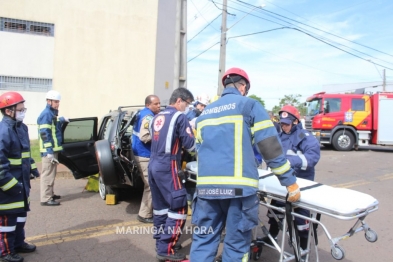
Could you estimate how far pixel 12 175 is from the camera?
346cm

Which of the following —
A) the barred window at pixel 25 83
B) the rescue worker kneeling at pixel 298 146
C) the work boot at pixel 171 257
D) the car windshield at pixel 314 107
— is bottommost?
the work boot at pixel 171 257

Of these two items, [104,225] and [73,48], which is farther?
[73,48]

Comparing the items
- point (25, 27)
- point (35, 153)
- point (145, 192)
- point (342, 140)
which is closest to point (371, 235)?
point (145, 192)

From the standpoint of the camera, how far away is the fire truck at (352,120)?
14633 millimetres

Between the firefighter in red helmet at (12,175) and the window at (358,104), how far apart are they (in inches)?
568

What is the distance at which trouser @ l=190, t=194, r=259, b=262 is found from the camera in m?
2.61

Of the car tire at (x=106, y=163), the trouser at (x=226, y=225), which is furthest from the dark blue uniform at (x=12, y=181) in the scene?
the trouser at (x=226, y=225)

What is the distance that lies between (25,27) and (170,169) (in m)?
12.8

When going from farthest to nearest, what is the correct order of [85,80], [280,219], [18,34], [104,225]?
[85,80], [18,34], [104,225], [280,219]

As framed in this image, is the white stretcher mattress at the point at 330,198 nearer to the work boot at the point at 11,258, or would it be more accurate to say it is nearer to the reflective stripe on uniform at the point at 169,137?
the reflective stripe on uniform at the point at 169,137

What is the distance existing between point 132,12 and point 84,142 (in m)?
10.5

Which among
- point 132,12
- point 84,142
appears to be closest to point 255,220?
point 84,142

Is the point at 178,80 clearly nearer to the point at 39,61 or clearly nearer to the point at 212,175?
the point at 212,175

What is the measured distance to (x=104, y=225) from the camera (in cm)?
473
